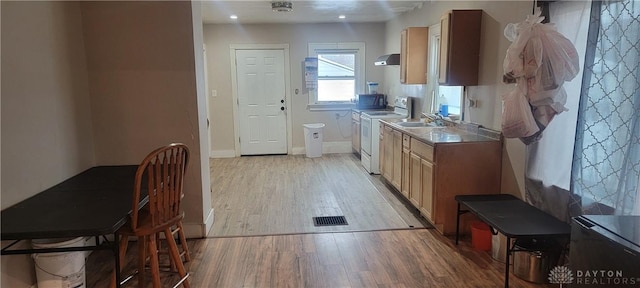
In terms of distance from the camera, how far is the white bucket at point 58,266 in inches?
93.4

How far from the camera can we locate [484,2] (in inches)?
145

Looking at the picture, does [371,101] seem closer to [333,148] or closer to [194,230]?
[333,148]

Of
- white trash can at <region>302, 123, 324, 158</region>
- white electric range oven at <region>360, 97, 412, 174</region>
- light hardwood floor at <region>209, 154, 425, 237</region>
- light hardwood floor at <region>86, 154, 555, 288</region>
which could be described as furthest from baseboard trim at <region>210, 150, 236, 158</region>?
light hardwood floor at <region>86, 154, 555, 288</region>

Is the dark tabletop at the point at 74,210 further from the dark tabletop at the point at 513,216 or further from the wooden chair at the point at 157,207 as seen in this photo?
the dark tabletop at the point at 513,216

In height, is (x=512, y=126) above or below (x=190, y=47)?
below

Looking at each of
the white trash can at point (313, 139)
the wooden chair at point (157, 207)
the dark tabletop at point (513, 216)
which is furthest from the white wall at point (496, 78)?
the white trash can at point (313, 139)

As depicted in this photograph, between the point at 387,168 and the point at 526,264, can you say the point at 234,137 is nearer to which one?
the point at 387,168

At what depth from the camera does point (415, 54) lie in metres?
5.13

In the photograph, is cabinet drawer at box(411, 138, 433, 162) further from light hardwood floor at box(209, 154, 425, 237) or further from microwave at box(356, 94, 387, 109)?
microwave at box(356, 94, 387, 109)

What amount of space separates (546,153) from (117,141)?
134 inches

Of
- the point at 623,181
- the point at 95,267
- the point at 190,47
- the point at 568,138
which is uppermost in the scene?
the point at 190,47

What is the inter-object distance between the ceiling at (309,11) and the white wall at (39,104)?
2.30 metres

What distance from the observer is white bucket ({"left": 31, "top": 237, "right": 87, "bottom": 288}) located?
2.37 metres

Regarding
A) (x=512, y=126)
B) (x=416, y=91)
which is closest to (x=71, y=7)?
(x=512, y=126)
